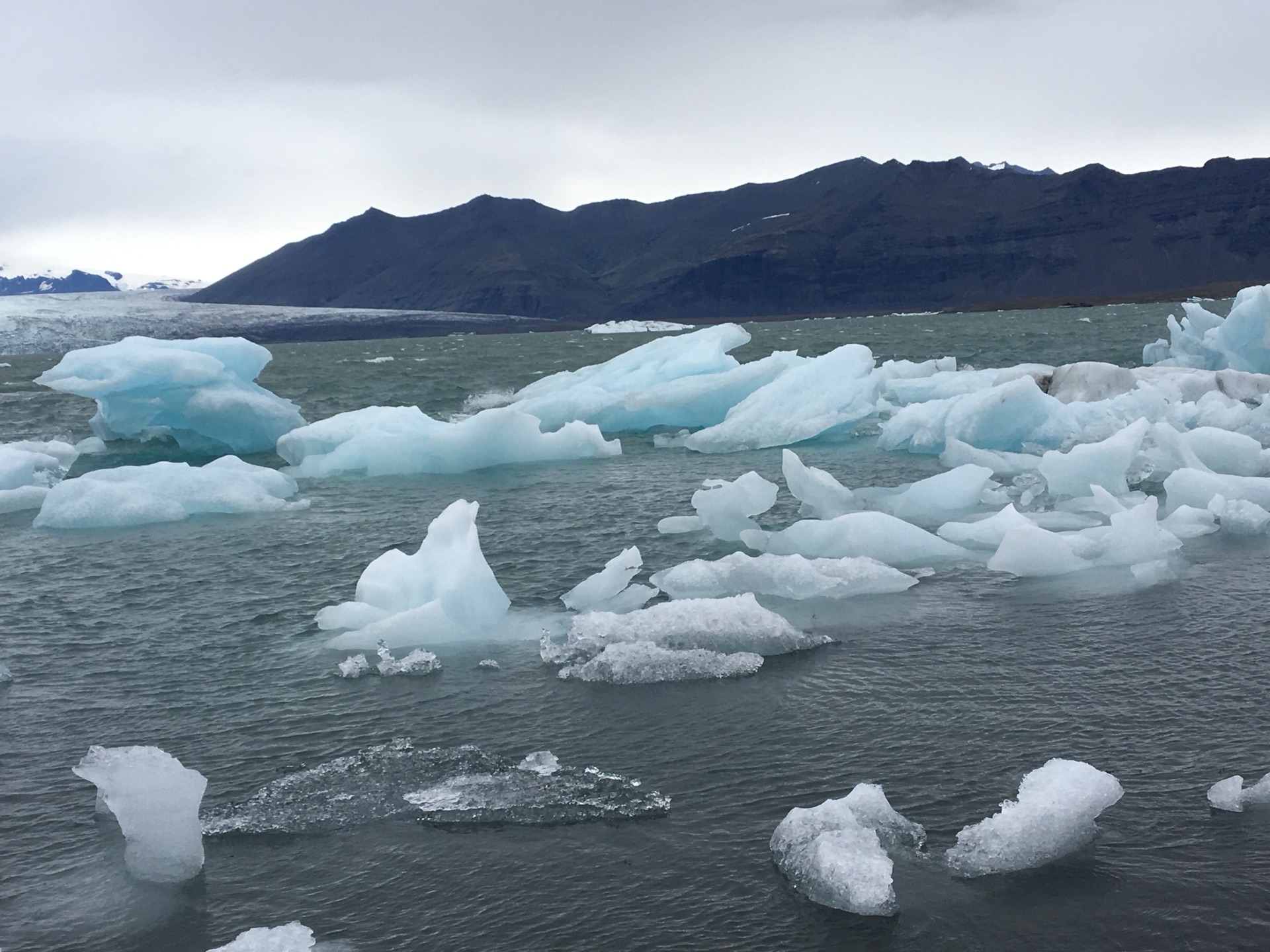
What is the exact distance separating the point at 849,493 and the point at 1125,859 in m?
9.60

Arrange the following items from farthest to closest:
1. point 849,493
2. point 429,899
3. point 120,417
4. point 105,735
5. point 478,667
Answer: point 120,417
point 849,493
point 478,667
point 105,735
point 429,899

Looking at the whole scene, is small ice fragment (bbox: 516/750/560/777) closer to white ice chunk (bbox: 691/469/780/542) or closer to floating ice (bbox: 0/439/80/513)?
white ice chunk (bbox: 691/469/780/542)

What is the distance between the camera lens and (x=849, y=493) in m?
15.6

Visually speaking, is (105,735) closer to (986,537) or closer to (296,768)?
(296,768)

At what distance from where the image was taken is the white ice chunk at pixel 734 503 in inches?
568

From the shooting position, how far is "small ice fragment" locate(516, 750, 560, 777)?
24.6ft

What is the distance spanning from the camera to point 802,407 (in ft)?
81.0

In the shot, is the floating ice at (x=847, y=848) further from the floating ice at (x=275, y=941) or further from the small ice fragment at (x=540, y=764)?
the floating ice at (x=275, y=941)

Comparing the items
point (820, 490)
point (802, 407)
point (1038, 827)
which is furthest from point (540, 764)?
point (802, 407)

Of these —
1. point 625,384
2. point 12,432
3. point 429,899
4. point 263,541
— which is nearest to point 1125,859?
point 429,899

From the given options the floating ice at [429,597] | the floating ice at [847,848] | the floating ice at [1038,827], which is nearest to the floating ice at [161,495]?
the floating ice at [429,597]

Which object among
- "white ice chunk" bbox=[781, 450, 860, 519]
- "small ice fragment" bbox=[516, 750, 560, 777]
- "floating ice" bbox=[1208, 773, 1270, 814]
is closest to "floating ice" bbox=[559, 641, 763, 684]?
"small ice fragment" bbox=[516, 750, 560, 777]

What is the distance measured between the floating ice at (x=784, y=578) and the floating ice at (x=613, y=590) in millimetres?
431

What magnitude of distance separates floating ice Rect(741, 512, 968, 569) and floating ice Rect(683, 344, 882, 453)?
33.6ft
